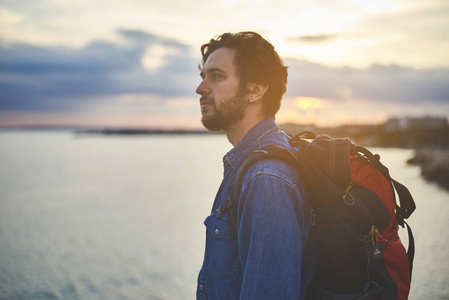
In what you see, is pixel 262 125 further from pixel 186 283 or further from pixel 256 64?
pixel 186 283

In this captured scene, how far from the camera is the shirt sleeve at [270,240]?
1.81 m

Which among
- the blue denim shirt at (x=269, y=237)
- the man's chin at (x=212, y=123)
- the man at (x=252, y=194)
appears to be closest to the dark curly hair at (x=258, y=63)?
the man at (x=252, y=194)

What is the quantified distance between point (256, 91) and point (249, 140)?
1.37ft

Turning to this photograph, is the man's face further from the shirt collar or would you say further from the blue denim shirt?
the blue denim shirt

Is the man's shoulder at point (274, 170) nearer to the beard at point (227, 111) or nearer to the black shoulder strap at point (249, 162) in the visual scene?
the black shoulder strap at point (249, 162)

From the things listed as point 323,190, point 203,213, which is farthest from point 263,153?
point 203,213

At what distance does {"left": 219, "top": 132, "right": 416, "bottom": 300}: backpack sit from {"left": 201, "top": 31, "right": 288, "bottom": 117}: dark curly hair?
713 mm

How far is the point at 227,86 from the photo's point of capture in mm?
2586

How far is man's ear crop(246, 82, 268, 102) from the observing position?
8.67ft

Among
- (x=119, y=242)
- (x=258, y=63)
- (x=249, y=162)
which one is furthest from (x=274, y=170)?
(x=119, y=242)

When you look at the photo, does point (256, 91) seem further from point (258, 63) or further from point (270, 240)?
point (270, 240)

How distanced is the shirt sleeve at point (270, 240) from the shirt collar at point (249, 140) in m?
0.61

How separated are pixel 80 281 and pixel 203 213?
1399 cm

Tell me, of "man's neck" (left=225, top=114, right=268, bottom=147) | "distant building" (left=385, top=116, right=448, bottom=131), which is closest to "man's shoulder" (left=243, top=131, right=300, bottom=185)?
"man's neck" (left=225, top=114, right=268, bottom=147)
